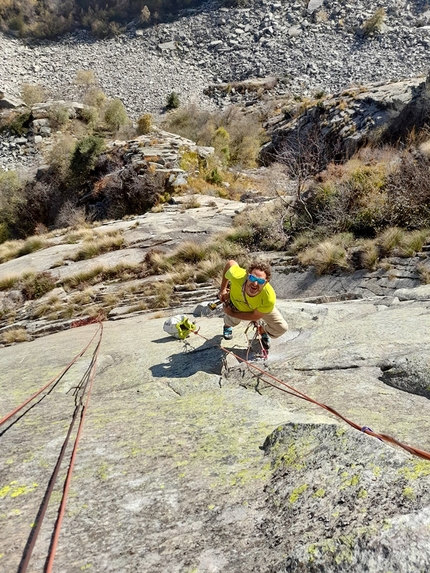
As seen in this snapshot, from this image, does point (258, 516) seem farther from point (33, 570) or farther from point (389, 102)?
point (389, 102)

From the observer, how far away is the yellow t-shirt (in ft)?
14.3

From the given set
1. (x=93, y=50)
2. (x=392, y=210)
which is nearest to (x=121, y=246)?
(x=392, y=210)

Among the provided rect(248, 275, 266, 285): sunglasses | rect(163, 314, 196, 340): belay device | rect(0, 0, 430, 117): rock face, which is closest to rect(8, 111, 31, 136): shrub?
rect(0, 0, 430, 117): rock face

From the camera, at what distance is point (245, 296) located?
441 cm

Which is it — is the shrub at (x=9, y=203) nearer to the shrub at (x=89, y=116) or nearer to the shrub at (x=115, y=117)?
the shrub at (x=89, y=116)

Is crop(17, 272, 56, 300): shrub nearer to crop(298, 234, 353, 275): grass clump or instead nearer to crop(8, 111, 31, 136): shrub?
crop(298, 234, 353, 275): grass clump

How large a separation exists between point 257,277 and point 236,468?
2331 millimetres

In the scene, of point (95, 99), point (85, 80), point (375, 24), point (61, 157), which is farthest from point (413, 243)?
point (85, 80)

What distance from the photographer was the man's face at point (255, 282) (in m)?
4.11

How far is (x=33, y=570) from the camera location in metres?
1.51

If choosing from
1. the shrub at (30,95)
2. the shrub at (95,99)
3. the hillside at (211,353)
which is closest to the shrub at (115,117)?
the hillside at (211,353)

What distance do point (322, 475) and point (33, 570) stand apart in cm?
136

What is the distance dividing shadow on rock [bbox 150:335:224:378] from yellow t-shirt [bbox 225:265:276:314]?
0.70 meters

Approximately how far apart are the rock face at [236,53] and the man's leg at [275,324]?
3436 centimetres
